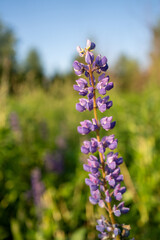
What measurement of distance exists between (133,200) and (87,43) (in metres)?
1.88

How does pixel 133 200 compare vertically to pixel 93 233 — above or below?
above

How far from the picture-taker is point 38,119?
17.1 feet

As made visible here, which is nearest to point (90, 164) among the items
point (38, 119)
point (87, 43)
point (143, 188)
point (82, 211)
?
point (87, 43)

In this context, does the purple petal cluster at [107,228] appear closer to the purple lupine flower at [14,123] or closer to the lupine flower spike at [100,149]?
the lupine flower spike at [100,149]

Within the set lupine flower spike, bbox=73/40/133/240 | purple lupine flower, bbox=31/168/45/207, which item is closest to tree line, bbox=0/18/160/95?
purple lupine flower, bbox=31/168/45/207

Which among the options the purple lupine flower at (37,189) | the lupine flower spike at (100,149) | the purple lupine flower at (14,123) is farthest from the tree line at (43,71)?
the lupine flower spike at (100,149)

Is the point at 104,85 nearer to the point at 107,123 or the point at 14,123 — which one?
the point at 107,123

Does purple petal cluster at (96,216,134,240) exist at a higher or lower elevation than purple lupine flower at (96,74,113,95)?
lower

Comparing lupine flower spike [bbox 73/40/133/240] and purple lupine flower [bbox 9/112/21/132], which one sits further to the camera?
purple lupine flower [bbox 9/112/21/132]

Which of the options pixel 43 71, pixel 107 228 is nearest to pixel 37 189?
pixel 107 228

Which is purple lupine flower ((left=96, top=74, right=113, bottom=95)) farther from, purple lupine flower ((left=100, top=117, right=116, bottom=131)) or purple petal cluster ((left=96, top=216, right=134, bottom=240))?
purple petal cluster ((left=96, top=216, right=134, bottom=240))

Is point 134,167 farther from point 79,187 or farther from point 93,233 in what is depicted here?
point 93,233

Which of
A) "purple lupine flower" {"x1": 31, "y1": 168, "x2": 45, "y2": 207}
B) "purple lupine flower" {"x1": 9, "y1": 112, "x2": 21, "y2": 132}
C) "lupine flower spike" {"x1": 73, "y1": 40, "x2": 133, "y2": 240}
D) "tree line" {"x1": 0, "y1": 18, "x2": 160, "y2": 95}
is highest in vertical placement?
"tree line" {"x1": 0, "y1": 18, "x2": 160, "y2": 95}

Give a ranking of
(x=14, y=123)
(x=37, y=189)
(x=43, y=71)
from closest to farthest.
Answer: (x=37, y=189)
(x=14, y=123)
(x=43, y=71)
